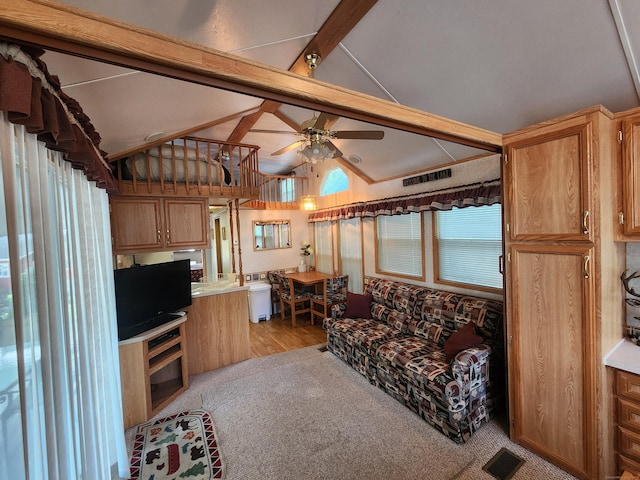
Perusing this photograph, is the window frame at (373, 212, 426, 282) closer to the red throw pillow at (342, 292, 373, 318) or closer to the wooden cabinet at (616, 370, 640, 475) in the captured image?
the red throw pillow at (342, 292, 373, 318)

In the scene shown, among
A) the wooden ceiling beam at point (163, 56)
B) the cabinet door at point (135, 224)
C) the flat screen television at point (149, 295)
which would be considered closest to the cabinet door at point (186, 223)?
the cabinet door at point (135, 224)

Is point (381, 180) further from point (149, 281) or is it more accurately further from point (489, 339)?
point (149, 281)

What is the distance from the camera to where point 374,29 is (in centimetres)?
216

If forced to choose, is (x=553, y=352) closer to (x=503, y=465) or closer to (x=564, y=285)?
(x=564, y=285)

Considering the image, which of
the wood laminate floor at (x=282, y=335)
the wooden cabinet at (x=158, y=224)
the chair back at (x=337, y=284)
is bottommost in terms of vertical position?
the wood laminate floor at (x=282, y=335)

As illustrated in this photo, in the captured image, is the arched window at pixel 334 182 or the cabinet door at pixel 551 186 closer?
the cabinet door at pixel 551 186

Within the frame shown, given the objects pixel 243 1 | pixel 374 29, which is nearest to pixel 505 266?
pixel 374 29

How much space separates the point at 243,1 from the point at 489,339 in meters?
3.25

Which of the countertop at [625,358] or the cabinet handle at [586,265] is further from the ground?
the cabinet handle at [586,265]

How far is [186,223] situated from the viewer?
11.5 feet

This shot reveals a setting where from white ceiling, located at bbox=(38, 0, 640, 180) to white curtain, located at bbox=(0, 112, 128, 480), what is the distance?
0.64 metres

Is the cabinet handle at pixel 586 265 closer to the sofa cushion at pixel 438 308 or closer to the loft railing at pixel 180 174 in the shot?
the sofa cushion at pixel 438 308

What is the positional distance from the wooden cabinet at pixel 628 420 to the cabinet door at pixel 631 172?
0.90 m

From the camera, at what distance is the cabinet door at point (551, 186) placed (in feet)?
5.44
